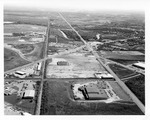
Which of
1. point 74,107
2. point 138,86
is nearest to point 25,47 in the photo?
point 74,107

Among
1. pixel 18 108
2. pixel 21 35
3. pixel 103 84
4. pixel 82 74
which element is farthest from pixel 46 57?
pixel 21 35

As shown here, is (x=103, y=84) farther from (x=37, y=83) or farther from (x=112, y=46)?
(x=112, y=46)

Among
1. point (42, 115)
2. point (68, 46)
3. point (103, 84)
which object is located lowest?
point (42, 115)

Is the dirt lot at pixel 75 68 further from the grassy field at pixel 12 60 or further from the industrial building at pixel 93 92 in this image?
the grassy field at pixel 12 60

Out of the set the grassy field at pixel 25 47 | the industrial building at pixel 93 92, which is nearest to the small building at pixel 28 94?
the industrial building at pixel 93 92

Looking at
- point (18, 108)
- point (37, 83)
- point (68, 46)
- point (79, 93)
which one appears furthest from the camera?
point (68, 46)

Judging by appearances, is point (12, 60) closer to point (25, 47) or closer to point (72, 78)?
point (25, 47)
